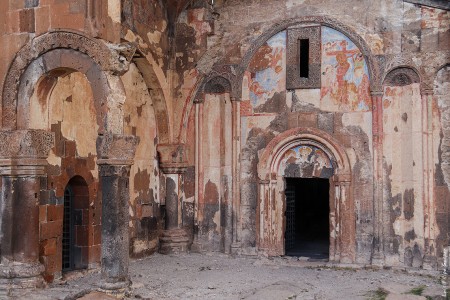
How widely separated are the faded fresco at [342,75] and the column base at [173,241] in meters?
4.49

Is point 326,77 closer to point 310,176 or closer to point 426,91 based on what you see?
point 426,91

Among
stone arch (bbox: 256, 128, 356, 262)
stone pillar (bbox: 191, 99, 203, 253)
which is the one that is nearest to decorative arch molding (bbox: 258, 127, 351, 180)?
stone arch (bbox: 256, 128, 356, 262)

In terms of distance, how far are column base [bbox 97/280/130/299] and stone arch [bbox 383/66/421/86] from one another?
23.2 ft

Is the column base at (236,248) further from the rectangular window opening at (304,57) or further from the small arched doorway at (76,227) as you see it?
the rectangular window opening at (304,57)

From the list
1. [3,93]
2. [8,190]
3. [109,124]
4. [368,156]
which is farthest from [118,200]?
[368,156]

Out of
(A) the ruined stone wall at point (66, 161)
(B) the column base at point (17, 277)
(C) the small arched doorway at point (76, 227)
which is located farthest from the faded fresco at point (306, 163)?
(B) the column base at point (17, 277)

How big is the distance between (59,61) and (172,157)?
16.0 feet

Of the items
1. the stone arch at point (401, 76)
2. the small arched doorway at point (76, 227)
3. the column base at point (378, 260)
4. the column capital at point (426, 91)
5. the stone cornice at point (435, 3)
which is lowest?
the column base at point (378, 260)

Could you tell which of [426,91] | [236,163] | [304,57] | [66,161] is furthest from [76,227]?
[426,91]

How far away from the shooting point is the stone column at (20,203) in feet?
29.0

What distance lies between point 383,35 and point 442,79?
5.06 ft

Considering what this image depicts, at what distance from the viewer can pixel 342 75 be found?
1212 centimetres

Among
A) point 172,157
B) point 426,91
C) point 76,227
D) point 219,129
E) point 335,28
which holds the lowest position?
point 76,227

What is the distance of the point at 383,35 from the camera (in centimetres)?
1182
